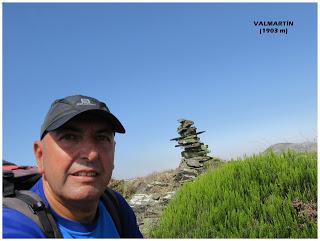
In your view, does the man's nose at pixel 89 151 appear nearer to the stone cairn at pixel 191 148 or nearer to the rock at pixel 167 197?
the rock at pixel 167 197

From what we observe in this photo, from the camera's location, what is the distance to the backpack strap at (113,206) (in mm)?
3556

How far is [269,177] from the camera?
1017 cm

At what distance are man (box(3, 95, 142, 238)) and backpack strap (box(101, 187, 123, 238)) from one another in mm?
347

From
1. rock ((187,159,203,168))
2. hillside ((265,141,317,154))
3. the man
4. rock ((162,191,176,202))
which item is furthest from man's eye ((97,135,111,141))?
hillside ((265,141,317,154))

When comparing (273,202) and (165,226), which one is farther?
(165,226)

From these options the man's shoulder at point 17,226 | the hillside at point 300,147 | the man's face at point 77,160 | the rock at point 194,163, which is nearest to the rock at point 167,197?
the rock at point 194,163

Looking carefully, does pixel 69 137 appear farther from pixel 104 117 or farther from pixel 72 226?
pixel 72 226

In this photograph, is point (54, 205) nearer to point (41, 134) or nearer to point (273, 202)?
point (41, 134)

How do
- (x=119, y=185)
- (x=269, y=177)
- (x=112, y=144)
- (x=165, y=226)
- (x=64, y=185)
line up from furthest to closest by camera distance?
(x=119, y=185) → (x=269, y=177) → (x=165, y=226) → (x=112, y=144) → (x=64, y=185)

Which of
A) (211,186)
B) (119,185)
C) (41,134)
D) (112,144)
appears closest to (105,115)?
(112,144)

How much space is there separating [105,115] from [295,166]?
8.06m

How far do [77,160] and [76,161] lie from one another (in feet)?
0.04

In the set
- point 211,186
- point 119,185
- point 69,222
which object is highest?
point 69,222

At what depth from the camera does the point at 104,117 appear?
317cm
